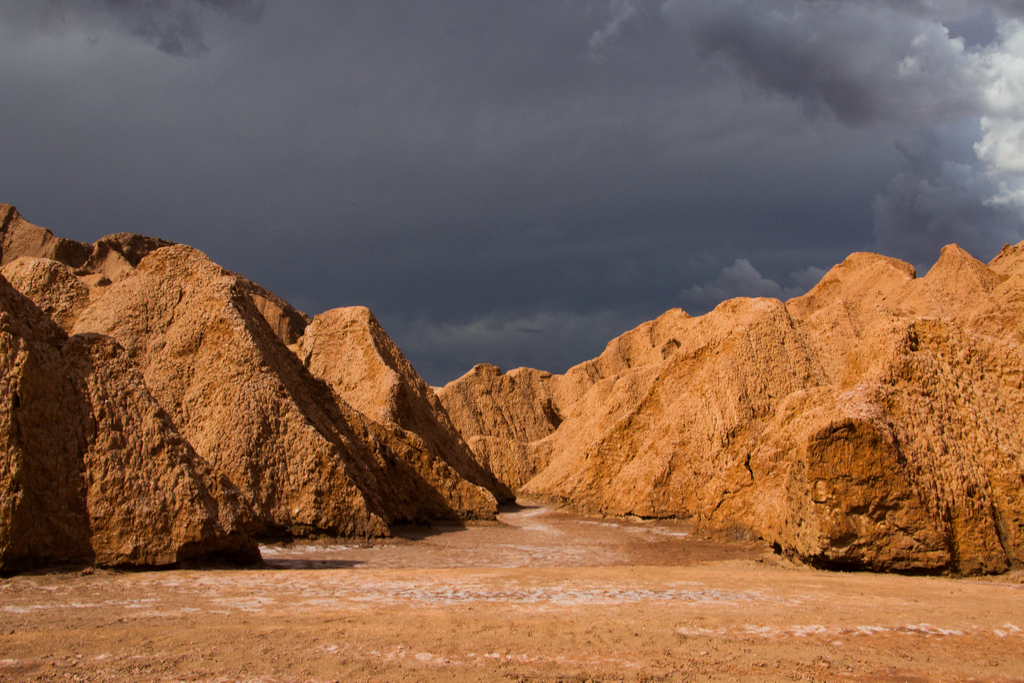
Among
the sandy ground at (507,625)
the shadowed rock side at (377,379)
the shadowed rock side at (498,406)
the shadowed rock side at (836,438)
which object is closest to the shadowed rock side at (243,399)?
the sandy ground at (507,625)

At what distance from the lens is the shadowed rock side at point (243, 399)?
491 inches

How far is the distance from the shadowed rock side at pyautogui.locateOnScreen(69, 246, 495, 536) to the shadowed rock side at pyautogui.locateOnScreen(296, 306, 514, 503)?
22.0ft

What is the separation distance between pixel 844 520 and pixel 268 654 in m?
7.14

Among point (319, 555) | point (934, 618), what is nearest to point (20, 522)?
point (319, 555)

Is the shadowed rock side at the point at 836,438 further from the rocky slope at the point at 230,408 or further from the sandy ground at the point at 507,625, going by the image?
the rocky slope at the point at 230,408

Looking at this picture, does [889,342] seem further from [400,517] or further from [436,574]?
[400,517]

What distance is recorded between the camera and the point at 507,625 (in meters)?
5.46

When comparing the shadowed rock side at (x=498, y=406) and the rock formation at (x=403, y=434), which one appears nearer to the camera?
the rock formation at (x=403, y=434)

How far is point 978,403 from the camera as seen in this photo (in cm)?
998

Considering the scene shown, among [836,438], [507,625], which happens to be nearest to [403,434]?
[836,438]

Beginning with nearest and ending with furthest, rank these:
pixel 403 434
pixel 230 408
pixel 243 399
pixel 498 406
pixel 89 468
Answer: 1. pixel 89 468
2. pixel 230 408
3. pixel 243 399
4. pixel 403 434
5. pixel 498 406

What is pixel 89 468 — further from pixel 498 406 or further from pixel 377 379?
pixel 498 406

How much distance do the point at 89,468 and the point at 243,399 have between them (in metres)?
4.59

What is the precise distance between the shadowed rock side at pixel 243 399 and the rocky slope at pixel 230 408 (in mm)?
20
